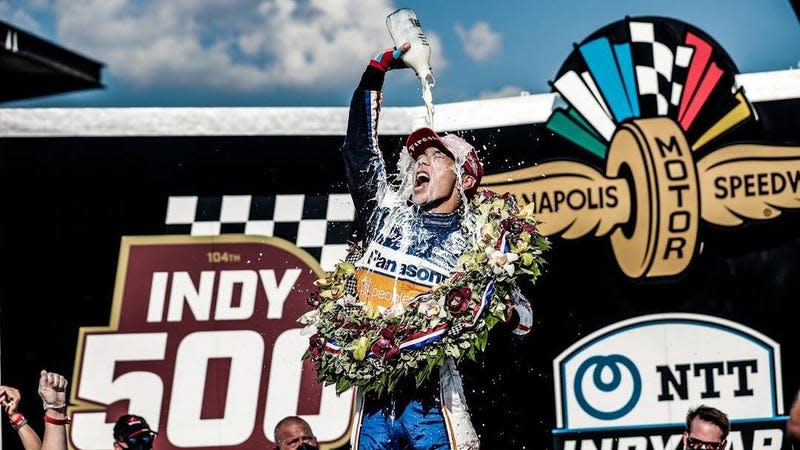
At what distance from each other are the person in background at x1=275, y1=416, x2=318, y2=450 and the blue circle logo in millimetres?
1715

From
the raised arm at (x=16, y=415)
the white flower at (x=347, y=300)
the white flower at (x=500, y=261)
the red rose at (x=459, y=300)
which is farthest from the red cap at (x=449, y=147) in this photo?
the raised arm at (x=16, y=415)

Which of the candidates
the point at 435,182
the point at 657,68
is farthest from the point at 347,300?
the point at 657,68

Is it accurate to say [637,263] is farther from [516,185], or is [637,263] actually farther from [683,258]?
[516,185]

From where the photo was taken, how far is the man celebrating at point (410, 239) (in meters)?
4.73

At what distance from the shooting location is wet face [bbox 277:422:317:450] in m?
5.24

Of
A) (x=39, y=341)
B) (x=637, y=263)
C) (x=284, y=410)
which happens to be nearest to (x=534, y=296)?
(x=637, y=263)

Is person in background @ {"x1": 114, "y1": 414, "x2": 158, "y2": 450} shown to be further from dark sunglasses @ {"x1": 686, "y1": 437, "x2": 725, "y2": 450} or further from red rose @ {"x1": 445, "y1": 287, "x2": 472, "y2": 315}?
dark sunglasses @ {"x1": 686, "y1": 437, "x2": 725, "y2": 450}

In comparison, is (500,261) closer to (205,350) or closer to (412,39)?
(412,39)

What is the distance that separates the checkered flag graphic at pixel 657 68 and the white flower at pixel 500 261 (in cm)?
202

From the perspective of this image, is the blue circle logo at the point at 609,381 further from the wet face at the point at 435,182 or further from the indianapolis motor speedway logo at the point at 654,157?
the wet face at the point at 435,182

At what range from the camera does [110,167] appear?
657 centimetres

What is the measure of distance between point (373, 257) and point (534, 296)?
68.8 inches

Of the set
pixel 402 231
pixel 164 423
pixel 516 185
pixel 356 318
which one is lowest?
pixel 164 423

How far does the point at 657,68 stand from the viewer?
6363mm
